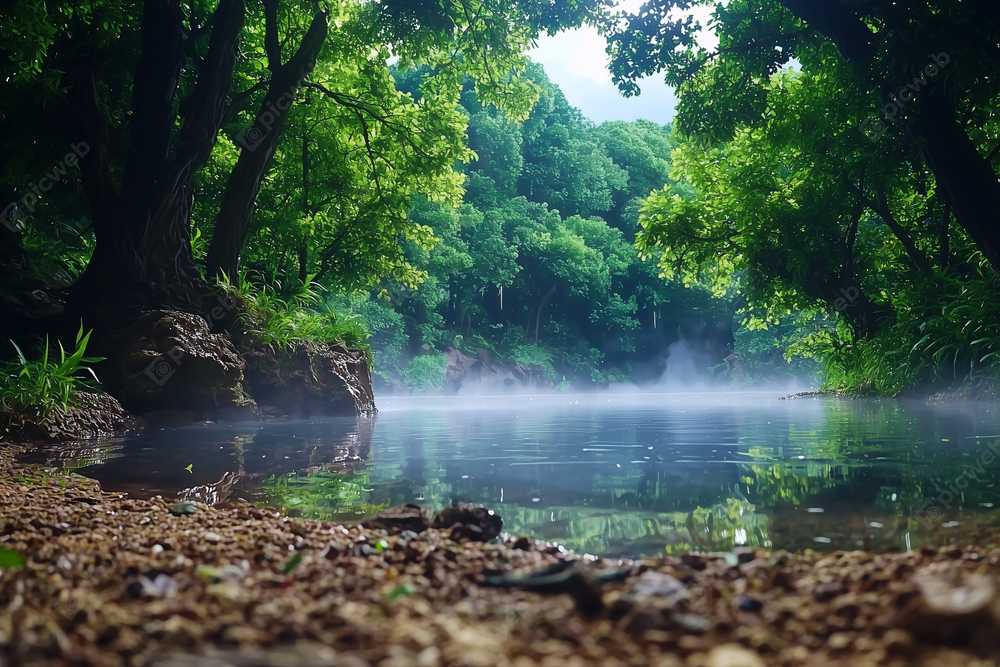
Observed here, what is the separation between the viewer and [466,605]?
1668 millimetres

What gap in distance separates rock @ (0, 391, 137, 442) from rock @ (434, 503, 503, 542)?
5.41m

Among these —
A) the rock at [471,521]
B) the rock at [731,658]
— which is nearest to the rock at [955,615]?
the rock at [731,658]

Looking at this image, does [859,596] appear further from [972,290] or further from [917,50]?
[972,290]

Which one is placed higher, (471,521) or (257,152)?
(257,152)

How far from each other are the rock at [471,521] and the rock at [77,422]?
17.7 feet

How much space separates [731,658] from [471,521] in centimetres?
162

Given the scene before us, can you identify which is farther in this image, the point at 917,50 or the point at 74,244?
the point at 74,244

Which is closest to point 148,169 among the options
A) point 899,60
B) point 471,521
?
point 471,521

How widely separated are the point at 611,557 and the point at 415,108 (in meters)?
11.7

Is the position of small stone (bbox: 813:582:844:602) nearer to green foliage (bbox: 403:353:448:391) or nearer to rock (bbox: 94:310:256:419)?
rock (bbox: 94:310:256:419)

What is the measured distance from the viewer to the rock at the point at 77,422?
20.7ft

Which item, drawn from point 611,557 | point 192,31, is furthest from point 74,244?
point 611,557

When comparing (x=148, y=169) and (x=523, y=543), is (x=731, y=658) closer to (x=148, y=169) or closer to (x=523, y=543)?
(x=523, y=543)

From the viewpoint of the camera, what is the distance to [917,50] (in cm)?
605
